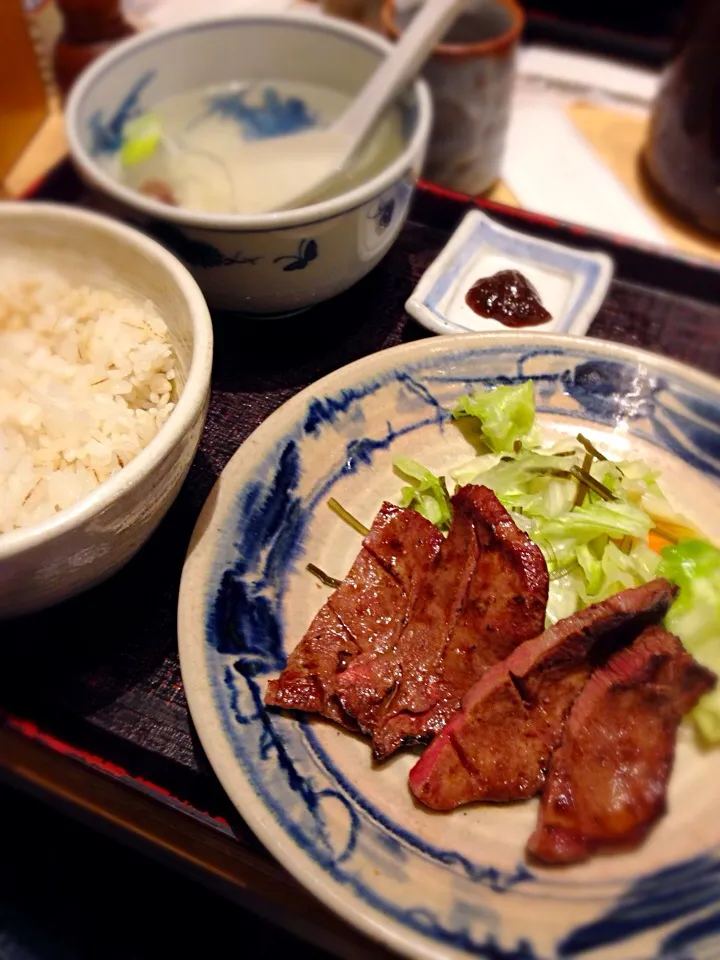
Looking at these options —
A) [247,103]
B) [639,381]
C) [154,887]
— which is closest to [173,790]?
[154,887]

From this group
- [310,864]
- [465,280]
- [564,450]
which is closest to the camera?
[310,864]

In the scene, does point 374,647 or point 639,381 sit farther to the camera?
point 639,381

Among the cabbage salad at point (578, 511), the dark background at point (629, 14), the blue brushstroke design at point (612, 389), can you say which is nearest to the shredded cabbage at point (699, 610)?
the cabbage salad at point (578, 511)

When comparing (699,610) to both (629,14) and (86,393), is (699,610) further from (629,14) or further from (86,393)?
(629,14)

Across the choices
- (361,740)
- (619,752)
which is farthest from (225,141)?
(619,752)

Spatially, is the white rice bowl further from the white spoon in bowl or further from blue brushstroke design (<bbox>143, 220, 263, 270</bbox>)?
the white spoon in bowl

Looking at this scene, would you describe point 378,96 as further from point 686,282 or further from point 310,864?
point 310,864
